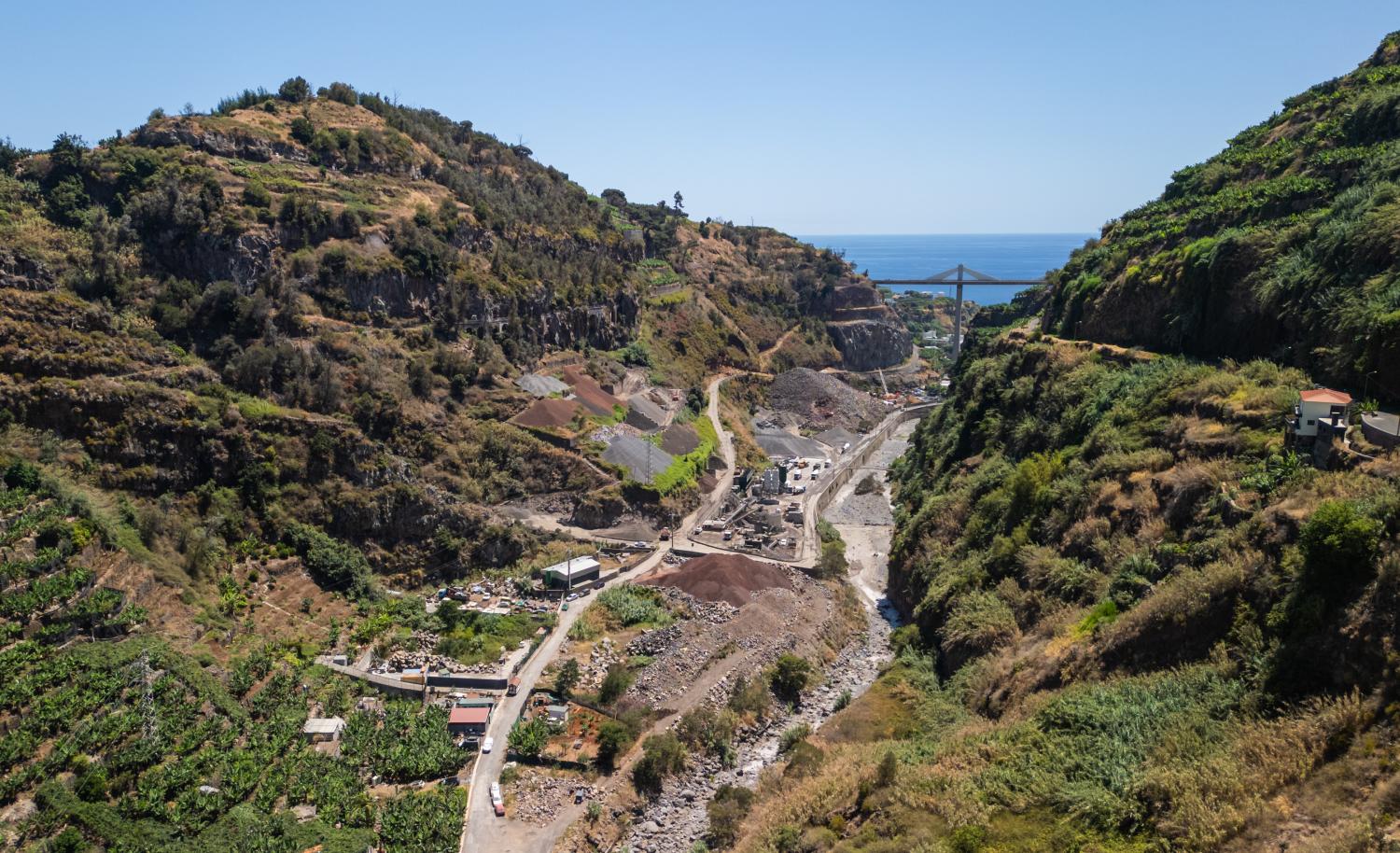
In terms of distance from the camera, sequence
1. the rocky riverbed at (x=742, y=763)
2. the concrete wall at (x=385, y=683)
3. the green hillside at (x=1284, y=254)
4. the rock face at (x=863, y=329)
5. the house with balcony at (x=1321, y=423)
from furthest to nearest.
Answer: the rock face at (x=863, y=329)
the concrete wall at (x=385, y=683)
the rocky riverbed at (x=742, y=763)
the green hillside at (x=1284, y=254)
the house with balcony at (x=1321, y=423)

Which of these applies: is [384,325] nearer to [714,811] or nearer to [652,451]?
[652,451]

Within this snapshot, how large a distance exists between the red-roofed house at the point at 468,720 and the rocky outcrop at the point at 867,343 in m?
95.7

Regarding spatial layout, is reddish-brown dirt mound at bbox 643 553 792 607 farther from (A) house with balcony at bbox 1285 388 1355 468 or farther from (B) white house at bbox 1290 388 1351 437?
(B) white house at bbox 1290 388 1351 437

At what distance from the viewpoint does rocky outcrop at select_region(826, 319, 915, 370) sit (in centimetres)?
12431

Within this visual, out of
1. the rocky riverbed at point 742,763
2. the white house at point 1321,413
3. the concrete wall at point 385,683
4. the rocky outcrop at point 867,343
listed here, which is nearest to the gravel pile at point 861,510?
the rocky riverbed at point 742,763

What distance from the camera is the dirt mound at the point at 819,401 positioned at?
3816 inches

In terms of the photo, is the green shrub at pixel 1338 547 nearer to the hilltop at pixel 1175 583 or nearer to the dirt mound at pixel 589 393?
the hilltop at pixel 1175 583

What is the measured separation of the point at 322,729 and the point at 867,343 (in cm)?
10476

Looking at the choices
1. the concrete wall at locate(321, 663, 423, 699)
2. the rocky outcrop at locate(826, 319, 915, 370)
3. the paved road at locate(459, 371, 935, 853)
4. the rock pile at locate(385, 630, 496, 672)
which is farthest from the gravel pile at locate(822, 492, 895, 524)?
the rocky outcrop at locate(826, 319, 915, 370)

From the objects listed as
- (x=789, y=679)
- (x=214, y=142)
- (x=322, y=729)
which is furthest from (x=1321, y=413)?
(x=214, y=142)

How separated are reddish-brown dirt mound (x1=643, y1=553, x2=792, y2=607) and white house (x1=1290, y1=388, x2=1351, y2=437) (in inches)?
1094

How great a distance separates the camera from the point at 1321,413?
24.9m

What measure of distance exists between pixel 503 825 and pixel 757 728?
1183 cm

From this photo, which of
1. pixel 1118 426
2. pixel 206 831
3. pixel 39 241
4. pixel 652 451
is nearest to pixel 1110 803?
pixel 1118 426
